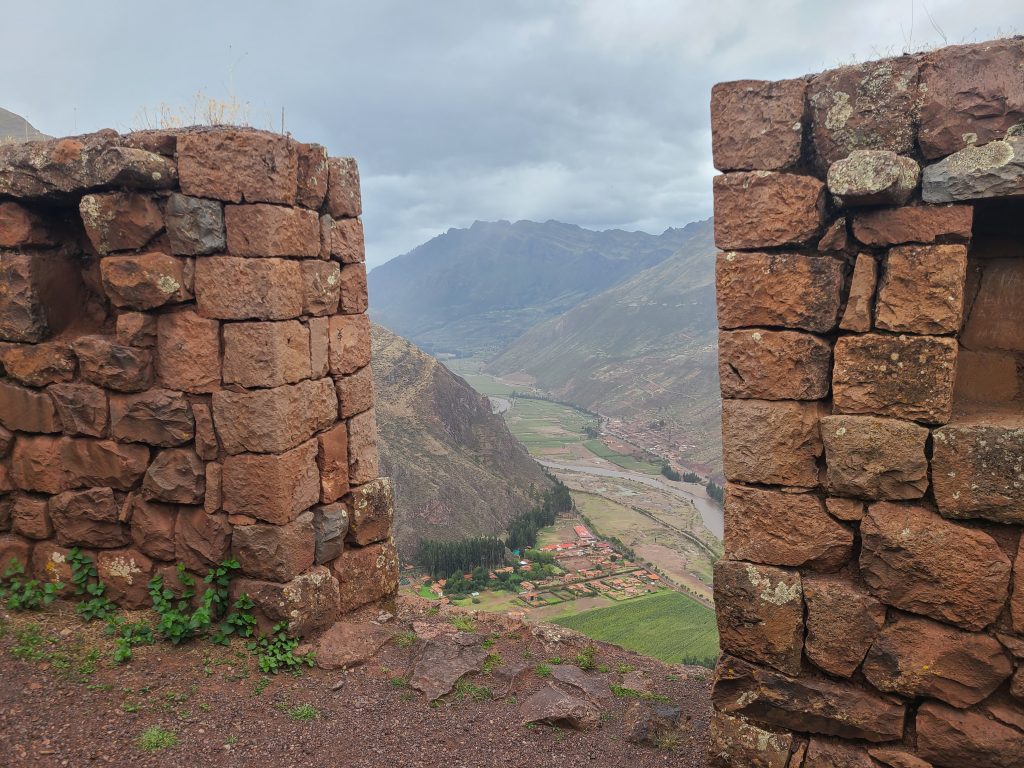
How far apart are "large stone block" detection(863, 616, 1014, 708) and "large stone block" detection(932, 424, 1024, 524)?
2.66ft

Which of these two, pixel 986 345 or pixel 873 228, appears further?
pixel 986 345

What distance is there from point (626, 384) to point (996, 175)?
111661mm

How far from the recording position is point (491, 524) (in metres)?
44.5

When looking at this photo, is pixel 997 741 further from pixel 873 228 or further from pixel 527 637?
pixel 527 637

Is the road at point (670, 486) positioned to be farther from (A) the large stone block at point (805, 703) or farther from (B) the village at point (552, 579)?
(A) the large stone block at point (805, 703)

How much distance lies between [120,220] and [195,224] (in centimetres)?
79

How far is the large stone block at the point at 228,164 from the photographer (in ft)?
20.5

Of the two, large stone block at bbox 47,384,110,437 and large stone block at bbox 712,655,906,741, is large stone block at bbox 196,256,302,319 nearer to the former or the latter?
large stone block at bbox 47,384,110,437

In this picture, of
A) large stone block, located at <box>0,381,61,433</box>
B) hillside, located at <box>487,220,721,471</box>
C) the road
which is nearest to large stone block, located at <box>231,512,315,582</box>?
large stone block, located at <box>0,381,61,433</box>

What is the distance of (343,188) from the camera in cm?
743

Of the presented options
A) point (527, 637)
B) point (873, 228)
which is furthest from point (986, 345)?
point (527, 637)

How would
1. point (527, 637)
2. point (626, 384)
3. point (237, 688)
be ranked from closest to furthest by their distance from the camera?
point (237, 688) → point (527, 637) → point (626, 384)

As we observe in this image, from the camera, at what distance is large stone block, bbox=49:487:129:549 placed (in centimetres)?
683

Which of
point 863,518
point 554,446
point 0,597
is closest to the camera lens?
point 863,518
